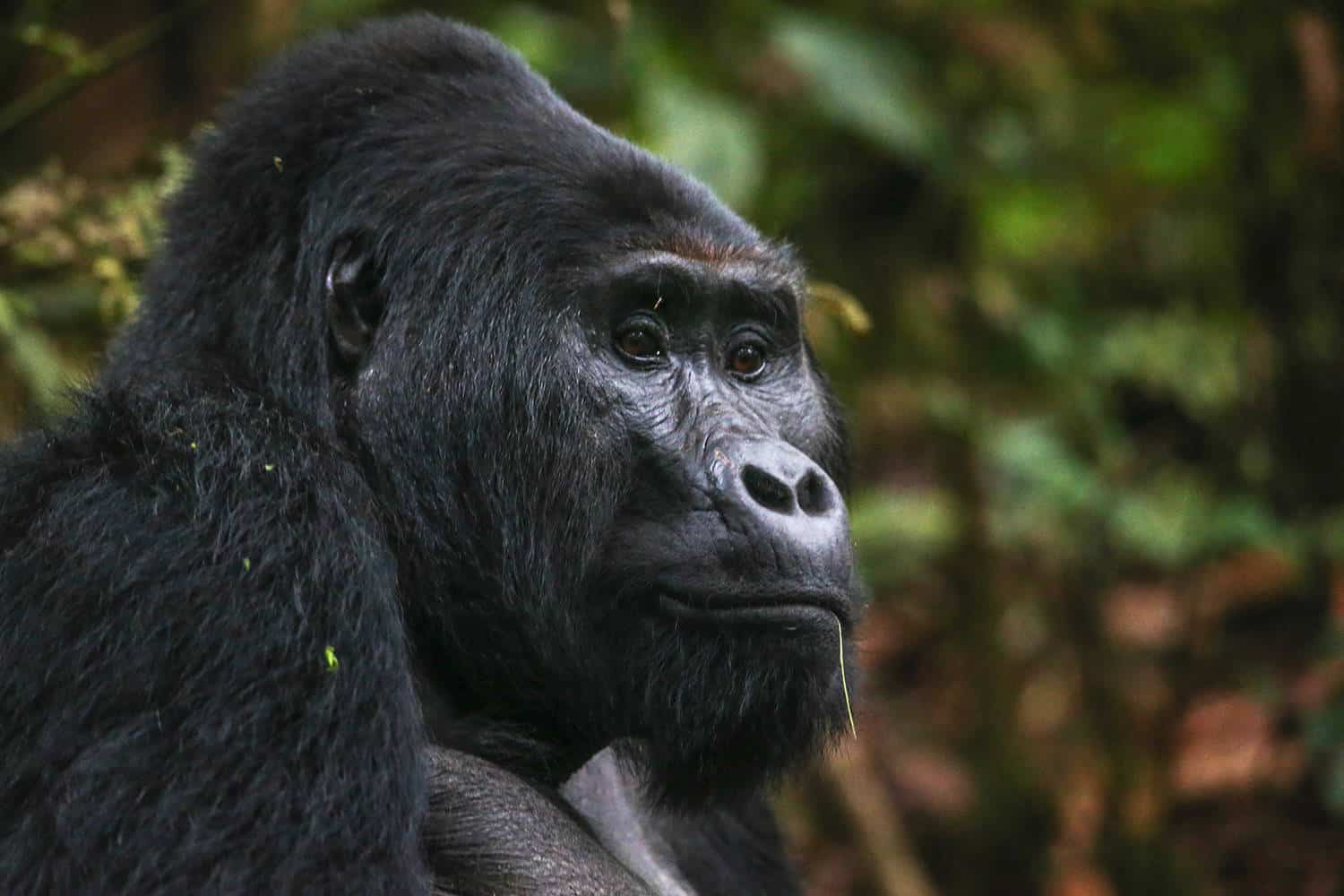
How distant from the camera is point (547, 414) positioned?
3057mm

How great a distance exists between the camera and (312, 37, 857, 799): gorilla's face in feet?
9.72

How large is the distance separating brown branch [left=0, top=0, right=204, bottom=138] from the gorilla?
0.82 metres

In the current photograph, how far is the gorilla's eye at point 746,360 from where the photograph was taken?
3.32 meters

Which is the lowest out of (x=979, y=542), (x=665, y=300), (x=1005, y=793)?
(x=1005, y=793)

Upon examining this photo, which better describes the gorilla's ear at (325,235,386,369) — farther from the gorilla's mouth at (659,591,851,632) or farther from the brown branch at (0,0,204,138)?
the brown branch at (0,0,204,138)

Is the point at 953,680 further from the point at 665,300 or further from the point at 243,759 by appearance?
the point at 243,759

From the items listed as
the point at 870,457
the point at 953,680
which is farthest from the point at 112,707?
the point at 870,457

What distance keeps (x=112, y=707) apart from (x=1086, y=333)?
191 inches

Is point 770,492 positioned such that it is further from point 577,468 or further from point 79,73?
point 79,73

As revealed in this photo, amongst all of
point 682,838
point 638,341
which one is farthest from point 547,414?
point 682,838

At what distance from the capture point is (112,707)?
249cm

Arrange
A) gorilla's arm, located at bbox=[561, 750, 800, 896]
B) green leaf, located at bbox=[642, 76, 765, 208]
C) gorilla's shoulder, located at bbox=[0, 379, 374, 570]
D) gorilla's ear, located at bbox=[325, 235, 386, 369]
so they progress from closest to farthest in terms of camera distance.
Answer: gorilla's shoulder, located at bbox=[0, 379, 374, 570]
gorilla's ear, located at bbox=[325, 235, 386, 369]
gorilla's arm, located at bbox=[561, 750, 800, 896]
green leaf, located at bbox=[642, 76, 765, 208]

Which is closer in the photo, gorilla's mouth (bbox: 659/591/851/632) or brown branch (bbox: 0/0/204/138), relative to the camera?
gorilla's mouth (bbox: 659/591/851/632)

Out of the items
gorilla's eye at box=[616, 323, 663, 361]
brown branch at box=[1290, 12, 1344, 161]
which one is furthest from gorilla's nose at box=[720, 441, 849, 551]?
brown branch at box=[1290, 12, 1344, 161]
